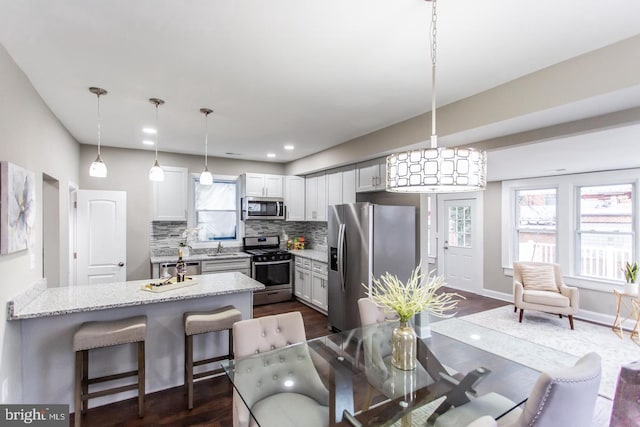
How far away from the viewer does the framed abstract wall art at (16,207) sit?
1.87 meters

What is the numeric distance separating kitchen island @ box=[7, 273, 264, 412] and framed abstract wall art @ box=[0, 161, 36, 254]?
1.43 feet

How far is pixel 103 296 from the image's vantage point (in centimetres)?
252

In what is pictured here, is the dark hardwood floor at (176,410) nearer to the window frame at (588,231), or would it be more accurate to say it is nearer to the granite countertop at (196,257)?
the granite countertop at (196,257)

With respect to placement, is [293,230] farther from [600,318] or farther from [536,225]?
A: [600,318]

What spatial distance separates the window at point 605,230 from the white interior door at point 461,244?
164cm

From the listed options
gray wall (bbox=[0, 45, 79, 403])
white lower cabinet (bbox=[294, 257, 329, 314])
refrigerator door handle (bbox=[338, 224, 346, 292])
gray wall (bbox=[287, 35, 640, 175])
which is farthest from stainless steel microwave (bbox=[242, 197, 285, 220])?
gray wall (bbox=[0, 45, 79, 403])

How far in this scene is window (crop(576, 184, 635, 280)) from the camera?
4645mm

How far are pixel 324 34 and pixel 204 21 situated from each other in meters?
0.68

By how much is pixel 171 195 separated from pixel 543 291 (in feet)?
19.6

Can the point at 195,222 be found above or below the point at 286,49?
below

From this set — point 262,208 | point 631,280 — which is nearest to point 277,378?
point 262,208

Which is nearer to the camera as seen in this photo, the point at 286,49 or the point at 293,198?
the point at 286,49

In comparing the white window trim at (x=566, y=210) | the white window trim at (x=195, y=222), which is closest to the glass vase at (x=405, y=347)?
A: the white window trim at (x=195, y=222)

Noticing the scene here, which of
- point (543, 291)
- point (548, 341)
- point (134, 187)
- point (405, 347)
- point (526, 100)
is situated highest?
point (526, 100)
